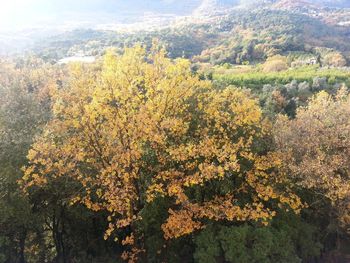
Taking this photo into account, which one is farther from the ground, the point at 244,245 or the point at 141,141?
the point at 141,141

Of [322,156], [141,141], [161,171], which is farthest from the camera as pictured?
[322,156]

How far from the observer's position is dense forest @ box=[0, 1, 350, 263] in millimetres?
19141

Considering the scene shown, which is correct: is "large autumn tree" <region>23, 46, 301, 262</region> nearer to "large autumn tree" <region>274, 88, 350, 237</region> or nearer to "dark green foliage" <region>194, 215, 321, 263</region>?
"dark green foliage" <region>194, 215, 321, 263</region>

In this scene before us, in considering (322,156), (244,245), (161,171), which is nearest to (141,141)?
(161,171)

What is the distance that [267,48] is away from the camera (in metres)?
139

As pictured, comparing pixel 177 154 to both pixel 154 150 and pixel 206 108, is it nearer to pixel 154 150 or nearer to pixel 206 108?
pixel 154 150

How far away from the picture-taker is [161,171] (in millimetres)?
20969

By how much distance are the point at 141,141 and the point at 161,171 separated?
1867 millimetres

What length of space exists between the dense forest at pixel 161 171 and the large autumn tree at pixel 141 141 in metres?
0.08

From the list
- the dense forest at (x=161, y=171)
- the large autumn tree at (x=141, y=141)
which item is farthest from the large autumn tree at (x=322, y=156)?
the large autumn tree at (x=141, y=141)

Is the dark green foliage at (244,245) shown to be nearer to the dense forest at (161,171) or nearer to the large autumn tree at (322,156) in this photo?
the dense forest at (161,171)

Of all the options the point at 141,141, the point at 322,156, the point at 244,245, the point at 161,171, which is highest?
the point at 141,141

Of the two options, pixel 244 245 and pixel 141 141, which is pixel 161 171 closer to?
pixel 141 141

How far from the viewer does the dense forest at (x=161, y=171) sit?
19.1m
